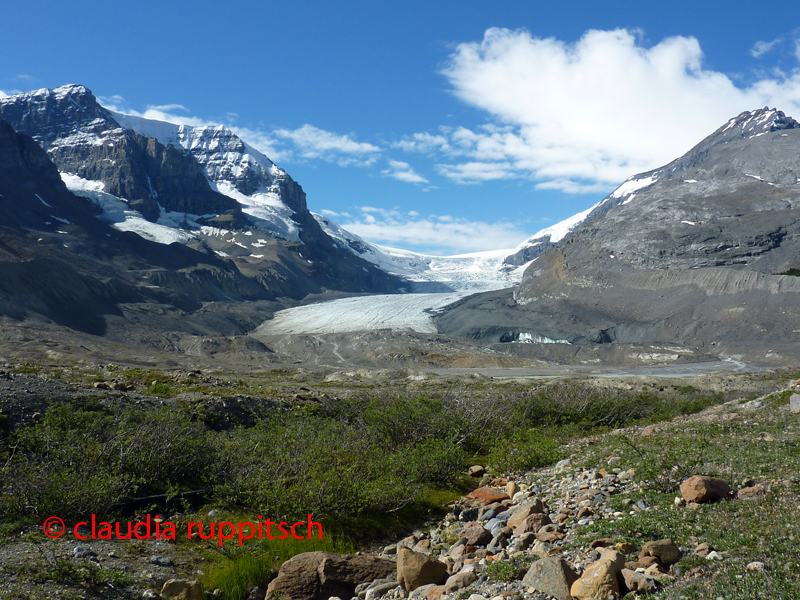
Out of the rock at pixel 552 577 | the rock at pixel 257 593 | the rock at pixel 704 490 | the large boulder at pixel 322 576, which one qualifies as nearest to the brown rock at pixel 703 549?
the rock at pixel 552 577

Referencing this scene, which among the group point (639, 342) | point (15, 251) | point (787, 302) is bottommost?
point (639, 342)

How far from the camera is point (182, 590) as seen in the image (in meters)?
7.66

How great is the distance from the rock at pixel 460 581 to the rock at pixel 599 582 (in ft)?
5.00

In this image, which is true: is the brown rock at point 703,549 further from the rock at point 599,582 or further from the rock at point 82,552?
the rock at point 82,552

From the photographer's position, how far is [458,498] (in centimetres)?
1315

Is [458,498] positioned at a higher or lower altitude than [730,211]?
lower

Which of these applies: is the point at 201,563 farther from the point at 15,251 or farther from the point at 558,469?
the point at 15,251

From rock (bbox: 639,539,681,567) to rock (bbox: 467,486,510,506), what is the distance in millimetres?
5832

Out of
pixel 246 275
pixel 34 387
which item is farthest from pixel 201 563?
pixel 246 275

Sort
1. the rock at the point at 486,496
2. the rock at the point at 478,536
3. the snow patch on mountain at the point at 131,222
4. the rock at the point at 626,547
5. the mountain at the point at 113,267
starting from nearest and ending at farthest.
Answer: the rock at the point at 626,547 → the rock at the point at 478,536 → the rock at the point at 486,496 → the mountain at the point at 113,267 → the snow patch on mountain at the point at 131,222

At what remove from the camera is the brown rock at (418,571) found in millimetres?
7281

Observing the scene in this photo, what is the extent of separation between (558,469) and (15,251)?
116m

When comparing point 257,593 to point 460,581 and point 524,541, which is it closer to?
point 460,581

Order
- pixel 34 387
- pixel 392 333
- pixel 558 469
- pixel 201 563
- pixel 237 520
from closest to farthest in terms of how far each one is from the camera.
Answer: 1. pixel 201 563
2. pixel 237 520
3. pixel 558 469
4. pixel 34 387
5. pixel 392 333
